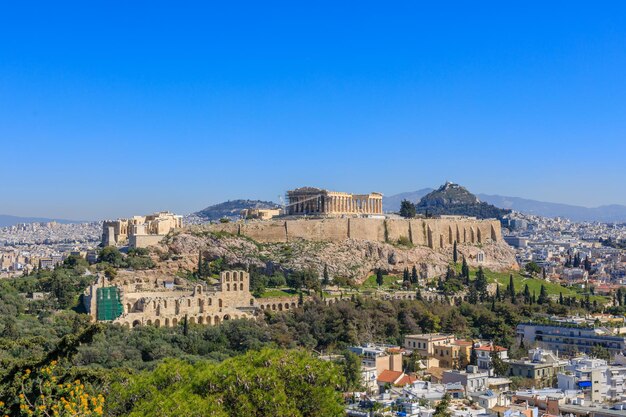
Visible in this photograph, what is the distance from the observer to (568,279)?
76438mm

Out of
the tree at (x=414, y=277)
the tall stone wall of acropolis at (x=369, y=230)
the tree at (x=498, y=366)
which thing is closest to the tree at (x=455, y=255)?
the tall stone wall of acropolis at (x=369, y=230)

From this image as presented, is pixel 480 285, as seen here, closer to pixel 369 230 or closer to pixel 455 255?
pixel 455 255

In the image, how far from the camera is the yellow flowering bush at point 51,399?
14.0 metres

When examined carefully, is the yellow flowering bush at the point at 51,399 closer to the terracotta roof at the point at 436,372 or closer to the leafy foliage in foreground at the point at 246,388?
the leafy foliage in foreground at the point at 246,388

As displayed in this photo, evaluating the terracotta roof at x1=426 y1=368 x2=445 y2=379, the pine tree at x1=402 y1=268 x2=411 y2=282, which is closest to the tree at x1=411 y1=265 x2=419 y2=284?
the pine tree at x1=402 y1=268 x2=411 y2=282

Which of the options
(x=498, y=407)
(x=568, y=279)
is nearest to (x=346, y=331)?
(x=498, y=407)

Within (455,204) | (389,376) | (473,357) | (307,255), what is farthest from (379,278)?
(455,204)

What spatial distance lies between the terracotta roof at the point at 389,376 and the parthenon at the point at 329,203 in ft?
96.9

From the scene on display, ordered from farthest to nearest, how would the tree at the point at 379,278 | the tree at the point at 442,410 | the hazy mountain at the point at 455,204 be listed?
the hazy mountain at the point at 455,204 < the tree at the point at 379,278 < the tree at the point at 442,410

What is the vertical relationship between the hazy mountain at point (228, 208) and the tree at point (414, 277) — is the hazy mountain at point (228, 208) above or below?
above

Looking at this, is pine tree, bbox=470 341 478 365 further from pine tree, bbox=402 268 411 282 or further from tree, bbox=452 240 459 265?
tree, bbox=452 240 459 265

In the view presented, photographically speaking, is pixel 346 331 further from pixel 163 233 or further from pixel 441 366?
pixel 163 233

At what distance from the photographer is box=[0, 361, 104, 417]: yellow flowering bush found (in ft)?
46.0

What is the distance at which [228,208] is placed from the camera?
174 meters
